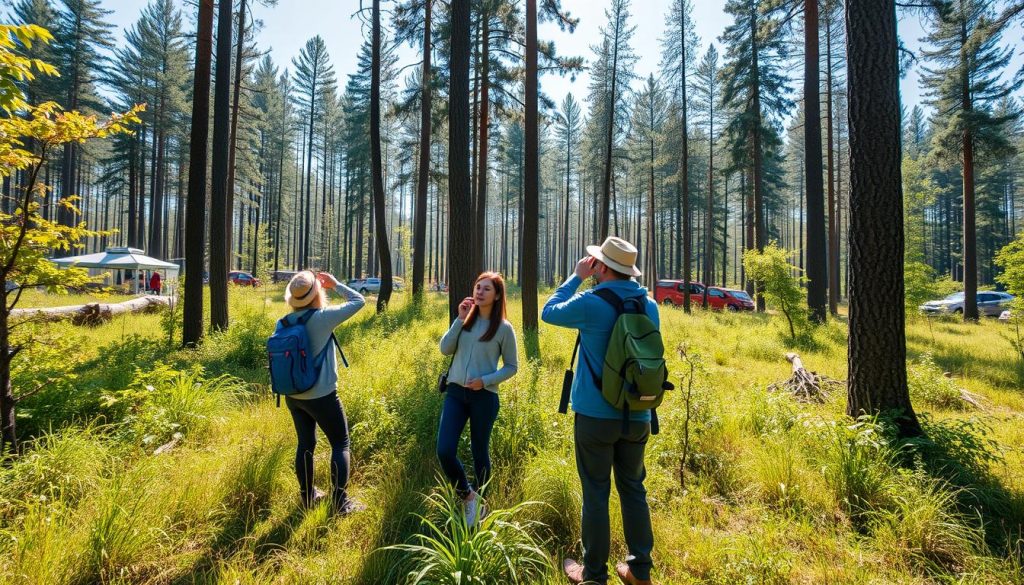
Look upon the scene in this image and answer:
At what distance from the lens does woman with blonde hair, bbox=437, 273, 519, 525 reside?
2.96m

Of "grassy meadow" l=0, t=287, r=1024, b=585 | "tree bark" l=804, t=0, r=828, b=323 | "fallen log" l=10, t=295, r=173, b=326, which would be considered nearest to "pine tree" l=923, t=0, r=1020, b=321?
"tree bark" l=804, t=0, r=828, b=323

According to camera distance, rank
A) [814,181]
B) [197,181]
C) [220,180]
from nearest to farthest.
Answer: [197,181]
[220,180]
[814,181]

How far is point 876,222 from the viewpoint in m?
4.10

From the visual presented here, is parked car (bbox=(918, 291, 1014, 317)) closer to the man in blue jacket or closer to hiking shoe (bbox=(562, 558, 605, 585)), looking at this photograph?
the man in blue jacket

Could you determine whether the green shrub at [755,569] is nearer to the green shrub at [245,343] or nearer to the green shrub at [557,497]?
the green shrub at [557,497]

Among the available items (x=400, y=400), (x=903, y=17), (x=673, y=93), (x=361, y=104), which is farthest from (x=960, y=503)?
(x=361, y=104)

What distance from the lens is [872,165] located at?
13.6 ft

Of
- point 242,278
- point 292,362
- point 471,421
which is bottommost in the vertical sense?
point 471,421

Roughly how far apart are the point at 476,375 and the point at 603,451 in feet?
3.66

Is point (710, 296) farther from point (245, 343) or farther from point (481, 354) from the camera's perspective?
point (481, 354)

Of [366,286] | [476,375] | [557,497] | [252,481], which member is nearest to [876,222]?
[557,497]

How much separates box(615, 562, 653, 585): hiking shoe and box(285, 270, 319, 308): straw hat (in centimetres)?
288

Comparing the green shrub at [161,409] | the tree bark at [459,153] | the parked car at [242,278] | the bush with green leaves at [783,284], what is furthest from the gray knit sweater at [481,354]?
the parked car at [242,278]

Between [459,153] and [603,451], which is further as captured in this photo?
[459,153]
